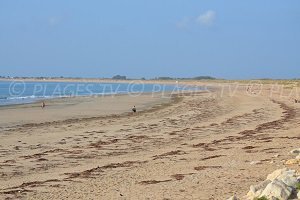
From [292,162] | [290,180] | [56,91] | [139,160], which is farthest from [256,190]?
[56,91]

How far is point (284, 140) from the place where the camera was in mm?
13555

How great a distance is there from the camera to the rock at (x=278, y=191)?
20.3 ft

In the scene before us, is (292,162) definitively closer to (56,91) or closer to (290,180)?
(290,180)

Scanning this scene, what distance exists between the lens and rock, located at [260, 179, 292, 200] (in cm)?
620

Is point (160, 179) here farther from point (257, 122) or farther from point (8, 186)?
point (257, 122)

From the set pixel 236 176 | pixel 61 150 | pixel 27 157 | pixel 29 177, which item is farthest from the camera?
pixel 61 150

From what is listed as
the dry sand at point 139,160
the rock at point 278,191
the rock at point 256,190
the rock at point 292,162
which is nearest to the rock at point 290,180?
the rock at point 278,191

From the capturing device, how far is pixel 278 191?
20.5 ft

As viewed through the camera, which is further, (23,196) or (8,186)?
(8,186)

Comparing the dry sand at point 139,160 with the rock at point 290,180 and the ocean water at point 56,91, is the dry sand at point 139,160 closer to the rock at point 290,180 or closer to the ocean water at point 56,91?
the rock at point 290,180

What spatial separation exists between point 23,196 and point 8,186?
1030 millimetres

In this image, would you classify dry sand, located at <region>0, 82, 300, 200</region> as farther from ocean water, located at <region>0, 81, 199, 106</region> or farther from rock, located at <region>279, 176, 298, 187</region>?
ocean water, located at <region>0, 81, 199, 106</region>

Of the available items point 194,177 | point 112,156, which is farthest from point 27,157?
point 194,177

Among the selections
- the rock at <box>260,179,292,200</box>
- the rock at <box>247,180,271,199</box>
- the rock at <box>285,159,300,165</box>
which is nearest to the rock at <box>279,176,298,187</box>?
the rock at <box>260,179,292,200</box>
